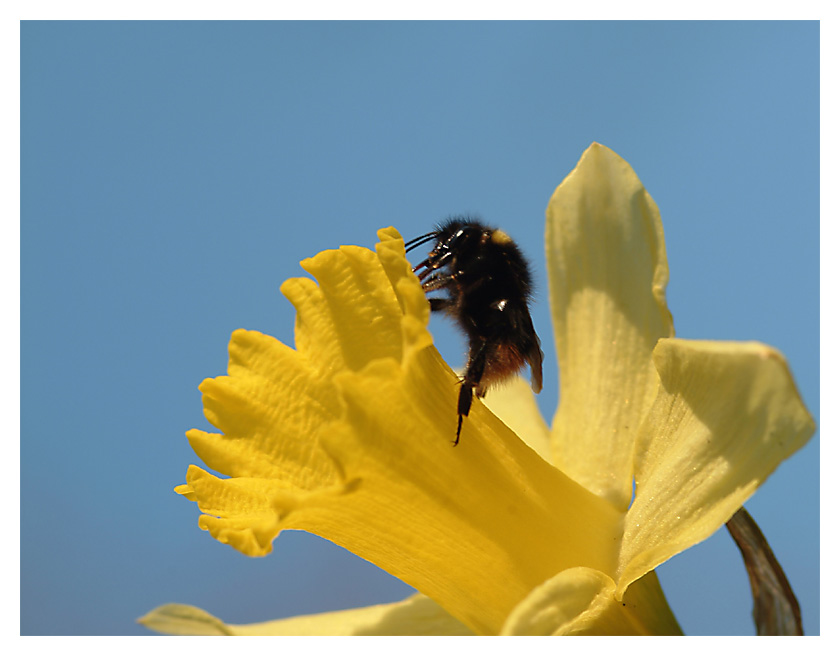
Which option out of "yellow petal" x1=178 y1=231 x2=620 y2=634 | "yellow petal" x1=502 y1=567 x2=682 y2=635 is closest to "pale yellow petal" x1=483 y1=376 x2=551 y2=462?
"yellow petal" x1=178 y1=231 x2=620 y2=634

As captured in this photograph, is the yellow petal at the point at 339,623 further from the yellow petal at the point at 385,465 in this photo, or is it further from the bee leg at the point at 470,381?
the bee leg at the point at 470,381

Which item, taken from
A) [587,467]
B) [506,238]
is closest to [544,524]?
[587,467]

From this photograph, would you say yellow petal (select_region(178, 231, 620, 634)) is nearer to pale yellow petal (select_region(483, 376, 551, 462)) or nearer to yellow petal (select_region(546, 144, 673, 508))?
yellow petal (select_region(546, 144, 673, 508))

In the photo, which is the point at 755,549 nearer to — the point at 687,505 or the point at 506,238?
the point at 687,505

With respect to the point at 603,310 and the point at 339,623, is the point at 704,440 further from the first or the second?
the point at 339,623

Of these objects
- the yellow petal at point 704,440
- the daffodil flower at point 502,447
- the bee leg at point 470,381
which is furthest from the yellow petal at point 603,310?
the bee leg at point 470,381
